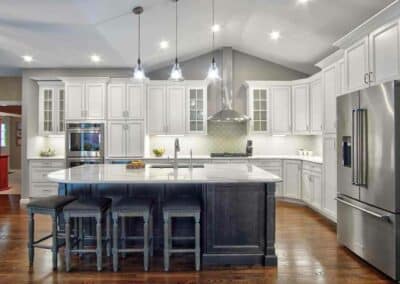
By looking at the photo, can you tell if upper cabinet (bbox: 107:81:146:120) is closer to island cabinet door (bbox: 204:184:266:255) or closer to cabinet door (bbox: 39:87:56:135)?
cabinet door (bbox: 39:87:56:135)

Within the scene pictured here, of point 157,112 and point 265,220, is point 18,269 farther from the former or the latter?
point 157,112

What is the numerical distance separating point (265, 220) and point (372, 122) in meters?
1.44

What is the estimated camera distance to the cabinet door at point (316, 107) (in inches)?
226

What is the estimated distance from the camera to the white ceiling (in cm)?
380

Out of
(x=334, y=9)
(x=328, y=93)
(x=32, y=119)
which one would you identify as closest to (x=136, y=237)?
(x=328, y=93)

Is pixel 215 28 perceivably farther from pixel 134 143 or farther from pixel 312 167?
pixel 312 167

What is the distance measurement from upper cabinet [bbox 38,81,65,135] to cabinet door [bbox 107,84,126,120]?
1060mm

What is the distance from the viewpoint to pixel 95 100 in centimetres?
624

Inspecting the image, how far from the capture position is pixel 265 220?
325 centimetres

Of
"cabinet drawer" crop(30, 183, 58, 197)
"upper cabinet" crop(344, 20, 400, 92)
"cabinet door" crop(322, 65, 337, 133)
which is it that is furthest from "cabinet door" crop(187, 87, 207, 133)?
"upper cabinet" crop(344, 20, 400, 92)

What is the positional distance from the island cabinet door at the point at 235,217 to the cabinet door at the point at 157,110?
3527 millimetres

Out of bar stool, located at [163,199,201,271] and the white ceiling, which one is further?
the white ceiling

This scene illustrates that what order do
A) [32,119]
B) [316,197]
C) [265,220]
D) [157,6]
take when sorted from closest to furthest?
[265,220] < [157,6] < [316,197] < [32,119]

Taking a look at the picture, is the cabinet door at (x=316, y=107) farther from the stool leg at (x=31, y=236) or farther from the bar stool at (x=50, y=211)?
the stool leg at (x=31, y=236)
